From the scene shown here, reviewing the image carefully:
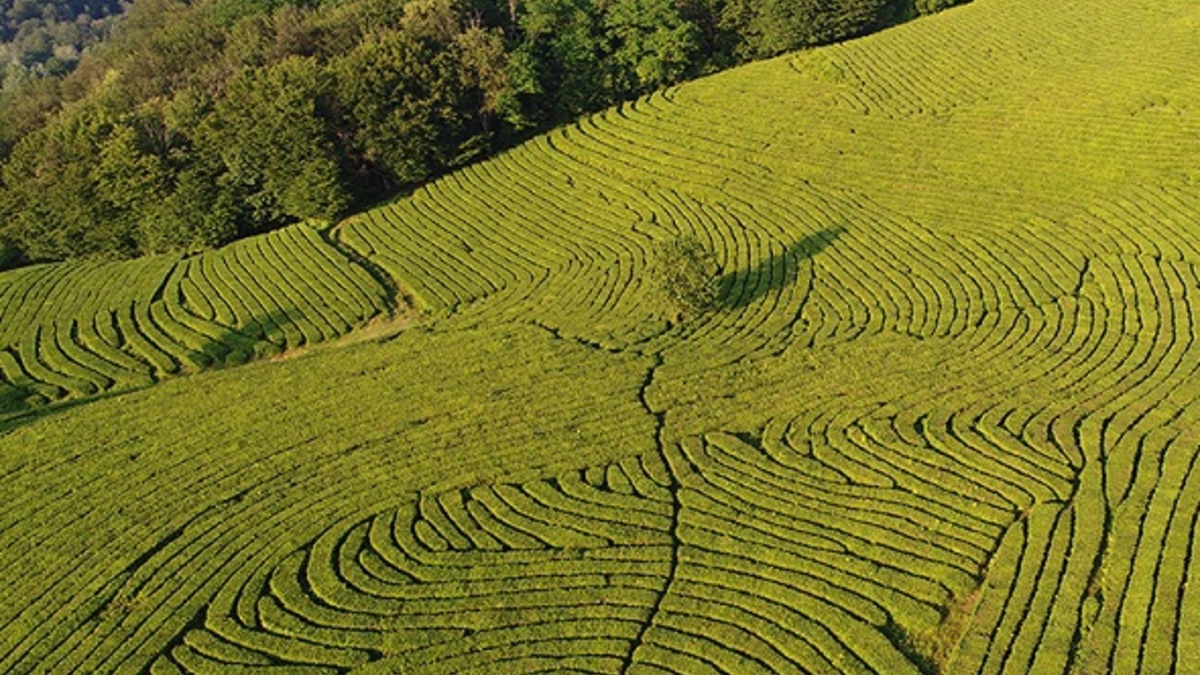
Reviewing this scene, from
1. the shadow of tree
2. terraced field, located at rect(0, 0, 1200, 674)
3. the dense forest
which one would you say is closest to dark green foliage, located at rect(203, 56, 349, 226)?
the dense forest

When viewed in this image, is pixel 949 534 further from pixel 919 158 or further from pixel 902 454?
pixel 919 158

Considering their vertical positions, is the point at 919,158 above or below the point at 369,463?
above

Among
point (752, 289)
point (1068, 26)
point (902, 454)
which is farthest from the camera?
point (1068, 26)

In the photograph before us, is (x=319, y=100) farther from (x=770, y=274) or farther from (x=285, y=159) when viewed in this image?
(x=770, y=274)

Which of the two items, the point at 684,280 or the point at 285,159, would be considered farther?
the point at 285,159

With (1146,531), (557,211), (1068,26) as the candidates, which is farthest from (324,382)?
(1068,26)

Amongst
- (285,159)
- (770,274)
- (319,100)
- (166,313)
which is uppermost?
(319,100)

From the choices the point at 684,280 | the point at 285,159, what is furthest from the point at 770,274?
the point at 285,159
